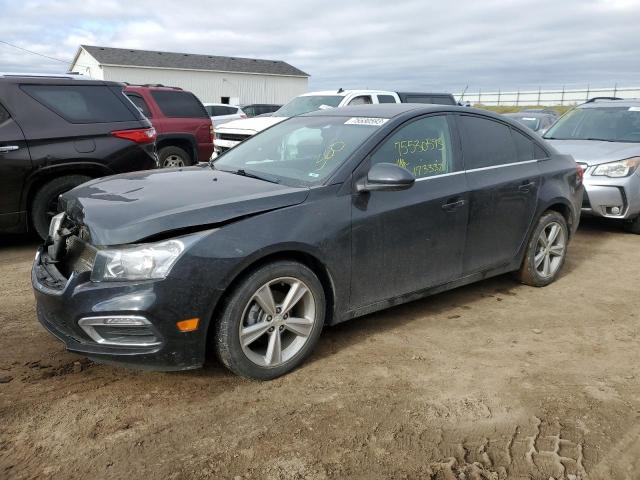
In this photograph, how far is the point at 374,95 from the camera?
35.2 ft

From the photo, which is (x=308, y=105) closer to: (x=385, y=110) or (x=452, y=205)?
(x=385, y=110)

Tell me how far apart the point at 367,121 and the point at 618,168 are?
454 cm

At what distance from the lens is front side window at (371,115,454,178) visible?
394 centimetres

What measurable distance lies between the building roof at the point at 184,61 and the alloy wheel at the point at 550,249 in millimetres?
36854

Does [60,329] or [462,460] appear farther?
[60,329]

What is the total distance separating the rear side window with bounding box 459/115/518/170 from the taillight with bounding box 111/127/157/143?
3763 millimetres

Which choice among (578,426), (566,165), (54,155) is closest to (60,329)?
(578,426)

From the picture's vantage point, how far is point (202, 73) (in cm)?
4059

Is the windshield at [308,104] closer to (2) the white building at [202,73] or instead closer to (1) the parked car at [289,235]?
(1) the parked car at [289,235]

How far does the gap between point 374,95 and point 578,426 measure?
865 centimetres

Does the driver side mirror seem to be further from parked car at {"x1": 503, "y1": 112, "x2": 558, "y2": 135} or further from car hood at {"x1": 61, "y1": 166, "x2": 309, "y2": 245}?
parked car at {"x1": 503, "y1": 112, "x2": 558, "y2": 135}

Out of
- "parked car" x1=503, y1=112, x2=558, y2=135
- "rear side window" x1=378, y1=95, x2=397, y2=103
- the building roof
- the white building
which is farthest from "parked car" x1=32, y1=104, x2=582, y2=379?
the building roof

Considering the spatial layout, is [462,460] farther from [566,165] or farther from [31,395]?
[566,165]

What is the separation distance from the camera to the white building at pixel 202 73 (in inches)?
1500
